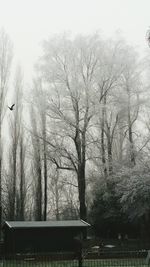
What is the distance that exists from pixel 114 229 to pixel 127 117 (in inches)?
377

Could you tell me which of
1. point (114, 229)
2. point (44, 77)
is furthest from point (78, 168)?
point (44, 77)

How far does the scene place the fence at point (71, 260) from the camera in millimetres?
20734

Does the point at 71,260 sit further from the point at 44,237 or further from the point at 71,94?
the point at 71,94

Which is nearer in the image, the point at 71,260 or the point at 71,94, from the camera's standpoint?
the point at 71,260

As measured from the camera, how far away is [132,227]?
32.4 m

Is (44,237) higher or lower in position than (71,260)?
higher

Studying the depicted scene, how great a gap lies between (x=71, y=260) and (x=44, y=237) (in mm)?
5293

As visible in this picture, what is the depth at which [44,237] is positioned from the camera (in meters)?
27.1

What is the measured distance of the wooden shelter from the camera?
26.8m

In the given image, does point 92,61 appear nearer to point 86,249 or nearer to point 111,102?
point 111,102

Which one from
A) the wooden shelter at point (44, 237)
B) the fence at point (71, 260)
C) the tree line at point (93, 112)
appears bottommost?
the fence at point (71, 260)

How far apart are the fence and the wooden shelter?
11.5 ft

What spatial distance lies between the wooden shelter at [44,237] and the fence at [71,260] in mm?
3497

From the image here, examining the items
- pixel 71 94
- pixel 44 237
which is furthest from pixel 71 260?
pixel 71 94
